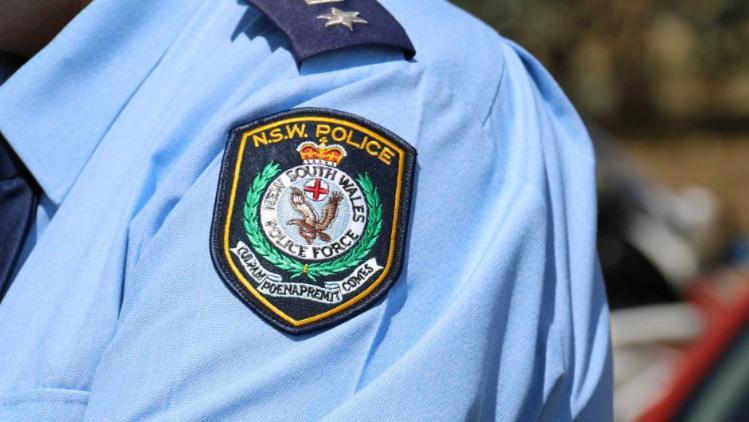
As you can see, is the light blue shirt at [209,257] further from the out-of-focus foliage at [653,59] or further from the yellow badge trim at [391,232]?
the out-of-focus foliage at [653,59]

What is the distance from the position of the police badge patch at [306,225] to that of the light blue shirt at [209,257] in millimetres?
15

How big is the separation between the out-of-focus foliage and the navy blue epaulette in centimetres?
977

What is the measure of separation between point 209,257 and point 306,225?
86 mm

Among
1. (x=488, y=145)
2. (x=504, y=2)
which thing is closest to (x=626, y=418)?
(x=488, y=145)

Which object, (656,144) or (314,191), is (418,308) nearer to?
(314,191)

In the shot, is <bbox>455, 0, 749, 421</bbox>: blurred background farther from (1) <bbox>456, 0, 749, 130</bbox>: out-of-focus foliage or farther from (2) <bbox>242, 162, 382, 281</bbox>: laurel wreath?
(2) <bbox>242, 162, 382, 281</bbox>: laurel wreath

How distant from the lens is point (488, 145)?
3.37ft

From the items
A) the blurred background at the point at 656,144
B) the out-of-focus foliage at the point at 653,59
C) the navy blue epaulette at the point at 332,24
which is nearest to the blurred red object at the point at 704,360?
the navy blue epaulette at the point at 332,24

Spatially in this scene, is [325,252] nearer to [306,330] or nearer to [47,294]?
[306,330]

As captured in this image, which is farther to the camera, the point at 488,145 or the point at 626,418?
the point at 626,418

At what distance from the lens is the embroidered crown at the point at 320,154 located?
93 centimetres

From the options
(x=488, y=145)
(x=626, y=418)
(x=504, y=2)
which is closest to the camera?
(x=488, y=145)

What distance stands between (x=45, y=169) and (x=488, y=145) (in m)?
0.42

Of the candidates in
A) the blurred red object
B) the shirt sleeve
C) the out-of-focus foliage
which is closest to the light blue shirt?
the shirt sleeve
